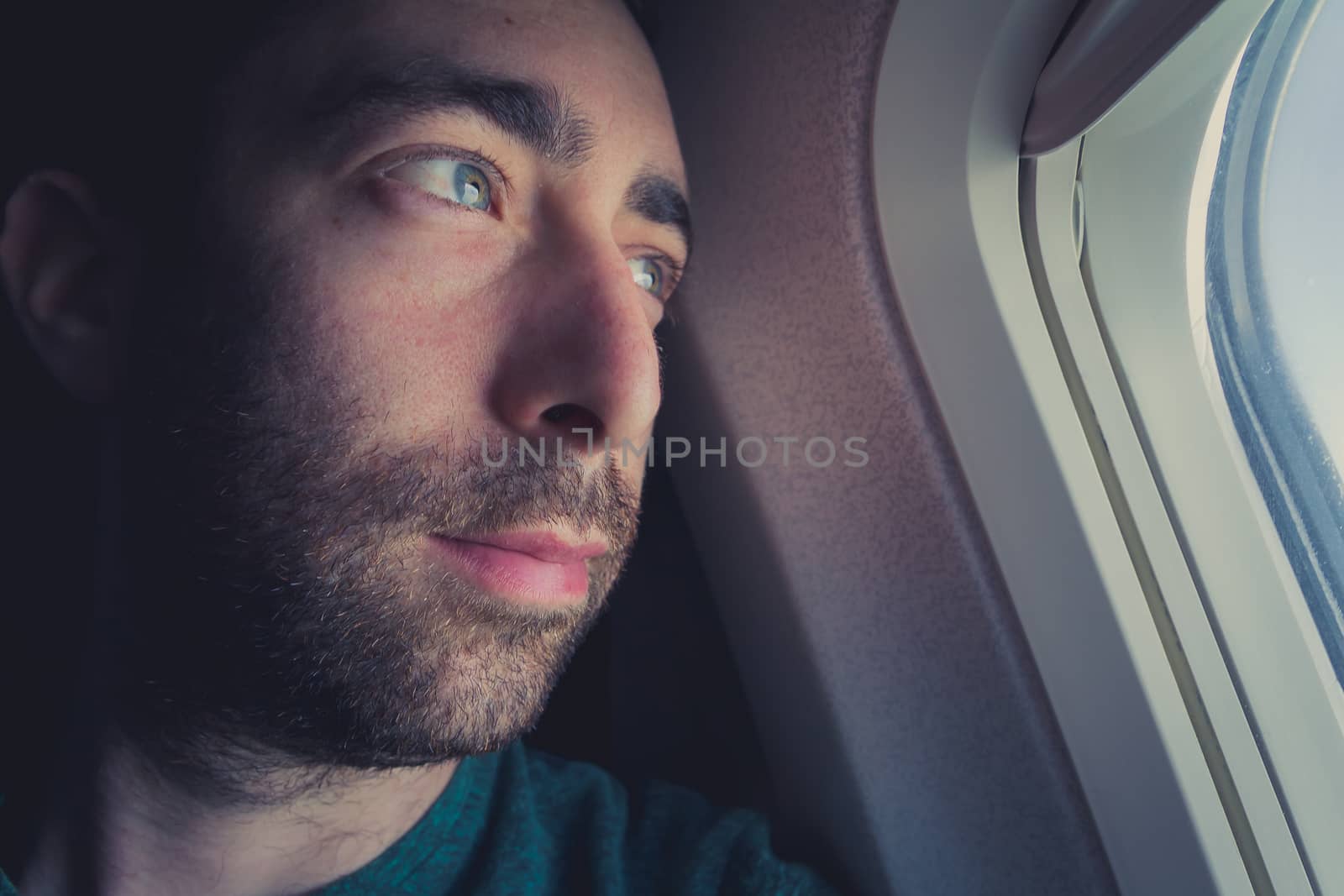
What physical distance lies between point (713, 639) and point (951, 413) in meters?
0.74

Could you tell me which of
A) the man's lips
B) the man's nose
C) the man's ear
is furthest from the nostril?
the man's ear

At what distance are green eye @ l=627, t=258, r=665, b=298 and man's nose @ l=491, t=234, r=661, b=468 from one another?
29 centimetres

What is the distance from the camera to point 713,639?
1413 mm

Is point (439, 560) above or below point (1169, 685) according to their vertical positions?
above

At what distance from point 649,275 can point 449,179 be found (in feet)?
1.33

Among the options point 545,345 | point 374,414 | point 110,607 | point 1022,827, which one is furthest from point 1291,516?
point 110,607

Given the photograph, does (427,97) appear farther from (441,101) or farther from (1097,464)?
(1097,464)

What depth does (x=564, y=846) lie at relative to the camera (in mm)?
1021

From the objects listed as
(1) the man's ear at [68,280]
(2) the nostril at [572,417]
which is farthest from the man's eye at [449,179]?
(1) the man's ear at [68,280]

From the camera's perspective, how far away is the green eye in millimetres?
1120

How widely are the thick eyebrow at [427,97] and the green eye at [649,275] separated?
1.06 ft

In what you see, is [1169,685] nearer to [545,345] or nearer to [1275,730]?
[1275,730]

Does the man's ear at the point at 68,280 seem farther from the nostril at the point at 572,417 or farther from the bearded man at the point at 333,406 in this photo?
the nostril at the point at 572,417

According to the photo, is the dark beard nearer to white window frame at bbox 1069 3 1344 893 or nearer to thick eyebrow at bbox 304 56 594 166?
thick eyebrow at bbox 304 56 594 166
